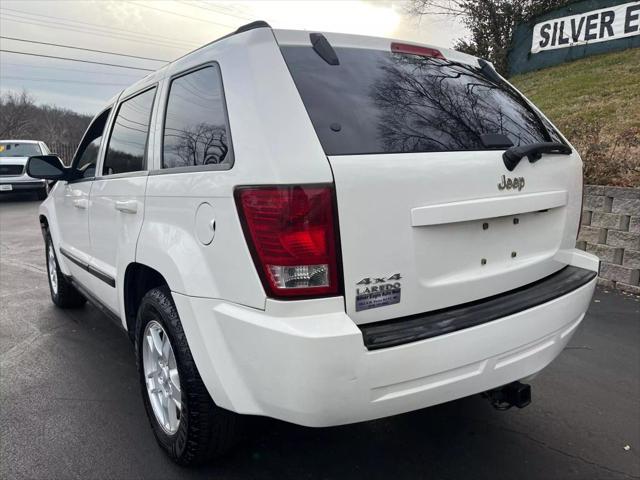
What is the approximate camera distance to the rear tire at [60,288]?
4875mm

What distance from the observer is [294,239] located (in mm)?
1823

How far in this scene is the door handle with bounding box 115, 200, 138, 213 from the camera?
108 inches

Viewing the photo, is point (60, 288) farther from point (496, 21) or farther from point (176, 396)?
point (496, 21)

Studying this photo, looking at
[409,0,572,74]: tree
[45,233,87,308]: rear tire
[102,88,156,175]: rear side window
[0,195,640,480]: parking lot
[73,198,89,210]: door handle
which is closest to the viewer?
[0,195,640,480]: parking lot

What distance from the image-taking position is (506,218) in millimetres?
2295

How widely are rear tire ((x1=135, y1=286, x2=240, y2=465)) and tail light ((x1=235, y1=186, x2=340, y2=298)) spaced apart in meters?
0.68

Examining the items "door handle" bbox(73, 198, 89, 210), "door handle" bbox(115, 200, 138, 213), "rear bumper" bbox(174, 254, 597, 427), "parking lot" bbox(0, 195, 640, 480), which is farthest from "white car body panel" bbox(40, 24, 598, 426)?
"door handle" bbox(73, 198, 89, 210)

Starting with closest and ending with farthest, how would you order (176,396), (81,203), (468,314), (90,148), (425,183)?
(425,183), (468,314), (176,396), (81,203), (90,148)

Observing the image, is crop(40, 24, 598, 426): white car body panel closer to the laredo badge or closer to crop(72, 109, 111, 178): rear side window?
the laredo badge

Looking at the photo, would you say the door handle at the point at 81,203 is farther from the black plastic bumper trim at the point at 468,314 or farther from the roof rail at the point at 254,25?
the black plastic bumper trim at the point at 468,314

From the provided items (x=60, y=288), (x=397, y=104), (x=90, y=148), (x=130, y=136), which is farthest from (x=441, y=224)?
(x=60, y=288)

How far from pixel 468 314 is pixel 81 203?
2.90 meters

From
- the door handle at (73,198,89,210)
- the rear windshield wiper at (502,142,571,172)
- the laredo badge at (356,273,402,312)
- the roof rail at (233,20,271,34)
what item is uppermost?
the roof rail at (233,20,271,34)

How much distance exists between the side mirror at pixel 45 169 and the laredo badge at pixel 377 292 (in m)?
3.09
